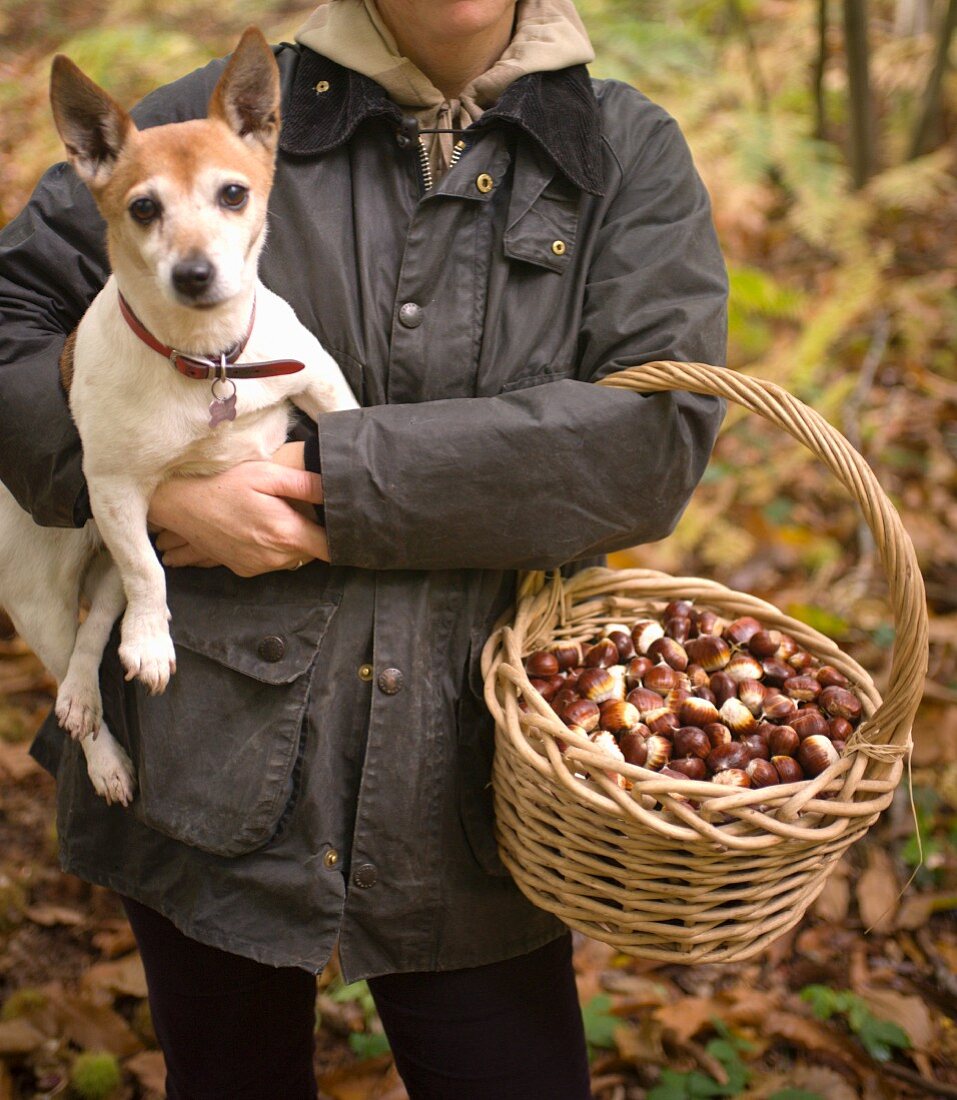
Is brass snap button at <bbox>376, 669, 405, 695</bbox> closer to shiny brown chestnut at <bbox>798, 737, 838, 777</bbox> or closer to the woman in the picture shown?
the woman

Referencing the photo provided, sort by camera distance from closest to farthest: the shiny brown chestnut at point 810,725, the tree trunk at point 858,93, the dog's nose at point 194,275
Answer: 1. the dog's nose at point 194,275
2. the shiny brown chestnut at point 810,725
3. the tree trunk at point 858,93

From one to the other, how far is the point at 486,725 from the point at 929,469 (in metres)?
3.13

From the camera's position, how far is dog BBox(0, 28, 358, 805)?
170 centimetres

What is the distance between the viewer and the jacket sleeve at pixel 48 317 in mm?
1819

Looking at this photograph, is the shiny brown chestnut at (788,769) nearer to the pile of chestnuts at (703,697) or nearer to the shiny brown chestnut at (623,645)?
the pile of chestnuts at (703,697)

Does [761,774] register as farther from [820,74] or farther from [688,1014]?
[820,74]

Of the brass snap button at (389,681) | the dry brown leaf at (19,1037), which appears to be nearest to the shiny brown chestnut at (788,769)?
the brass snap button at (389,681)

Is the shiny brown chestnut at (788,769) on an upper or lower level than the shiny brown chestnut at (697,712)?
upper

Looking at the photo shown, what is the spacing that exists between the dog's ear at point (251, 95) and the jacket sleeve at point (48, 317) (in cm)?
19

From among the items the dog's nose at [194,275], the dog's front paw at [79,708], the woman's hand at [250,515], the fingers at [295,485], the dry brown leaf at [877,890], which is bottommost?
the dry brown leaf at [877,890]

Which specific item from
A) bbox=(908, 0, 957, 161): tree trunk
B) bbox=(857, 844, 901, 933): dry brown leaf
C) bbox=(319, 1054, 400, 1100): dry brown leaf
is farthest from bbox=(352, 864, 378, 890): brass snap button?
bbox=(908, 0, 957, 161): tree trunk

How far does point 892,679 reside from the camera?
1.58 meters

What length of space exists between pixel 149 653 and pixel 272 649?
0.23m

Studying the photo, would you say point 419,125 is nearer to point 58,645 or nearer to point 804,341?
point 58,645
